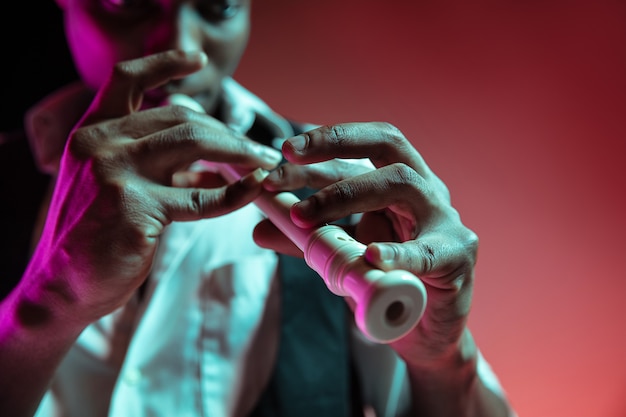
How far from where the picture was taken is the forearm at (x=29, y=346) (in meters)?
0.63

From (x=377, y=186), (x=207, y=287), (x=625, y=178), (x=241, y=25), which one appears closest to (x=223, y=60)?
(x=241, y=25)

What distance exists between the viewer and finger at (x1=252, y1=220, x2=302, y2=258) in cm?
62

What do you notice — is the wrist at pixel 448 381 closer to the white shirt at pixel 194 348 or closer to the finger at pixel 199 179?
the white shirt at pixel 194 348

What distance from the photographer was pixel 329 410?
2.74ft

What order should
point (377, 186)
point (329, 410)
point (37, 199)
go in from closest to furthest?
point (377, 186) → point (329, 410) → point (37, 199)

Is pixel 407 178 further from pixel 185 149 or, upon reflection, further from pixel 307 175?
pixel 185 149

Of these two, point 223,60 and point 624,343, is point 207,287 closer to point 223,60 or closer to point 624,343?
point 223,60

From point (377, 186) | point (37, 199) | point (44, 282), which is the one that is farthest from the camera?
point (37, 199)

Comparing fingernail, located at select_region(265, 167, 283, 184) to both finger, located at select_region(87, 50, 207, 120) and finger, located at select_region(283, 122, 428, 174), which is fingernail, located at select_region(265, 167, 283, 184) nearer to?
finger, located at select_region(283, 122, 428, 174)

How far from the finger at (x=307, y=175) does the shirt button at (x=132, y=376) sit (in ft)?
1.27

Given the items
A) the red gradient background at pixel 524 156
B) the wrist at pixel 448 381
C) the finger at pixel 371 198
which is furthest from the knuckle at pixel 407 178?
the red gradient background at pixel 524 156

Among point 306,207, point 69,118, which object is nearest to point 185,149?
point 306,207

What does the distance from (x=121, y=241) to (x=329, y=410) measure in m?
0.44

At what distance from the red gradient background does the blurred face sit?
428 mm
